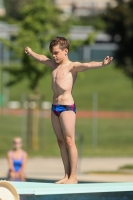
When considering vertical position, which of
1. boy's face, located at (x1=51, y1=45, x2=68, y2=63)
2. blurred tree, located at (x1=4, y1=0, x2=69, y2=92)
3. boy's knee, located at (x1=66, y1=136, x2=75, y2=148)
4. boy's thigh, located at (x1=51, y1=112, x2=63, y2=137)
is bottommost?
boy's knee, located at (x1=66, y1=136, x2=75, y2=148)

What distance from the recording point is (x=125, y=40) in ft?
128

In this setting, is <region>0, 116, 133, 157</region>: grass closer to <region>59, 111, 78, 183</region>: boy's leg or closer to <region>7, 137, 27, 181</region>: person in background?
<region>7, 137, 27, 181</region>: person in background

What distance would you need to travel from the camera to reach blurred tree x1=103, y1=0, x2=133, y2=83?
127 feet

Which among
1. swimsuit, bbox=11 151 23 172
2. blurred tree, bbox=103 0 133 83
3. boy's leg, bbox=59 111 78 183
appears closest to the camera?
boy's leg, bbox=59 111 78 183

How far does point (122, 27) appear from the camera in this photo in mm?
39188

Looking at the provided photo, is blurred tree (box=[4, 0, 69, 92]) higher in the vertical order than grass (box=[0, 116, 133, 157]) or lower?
higher

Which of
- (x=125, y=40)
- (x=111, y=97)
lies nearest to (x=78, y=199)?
(x=125, y=40)

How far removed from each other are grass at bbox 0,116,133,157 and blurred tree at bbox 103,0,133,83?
3325 mm

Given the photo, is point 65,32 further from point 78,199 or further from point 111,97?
point 111,97

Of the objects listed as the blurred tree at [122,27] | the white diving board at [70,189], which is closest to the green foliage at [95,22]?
the blurred tree at [122,27]

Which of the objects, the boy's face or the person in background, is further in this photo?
the person in background

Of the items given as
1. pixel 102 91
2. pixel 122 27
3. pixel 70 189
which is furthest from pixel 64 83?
pixel 102 91

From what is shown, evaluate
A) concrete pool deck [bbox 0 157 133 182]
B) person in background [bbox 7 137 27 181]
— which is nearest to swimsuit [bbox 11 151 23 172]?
person in background [bbox 7 137 27 181]

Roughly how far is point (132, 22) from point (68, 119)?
102ft
